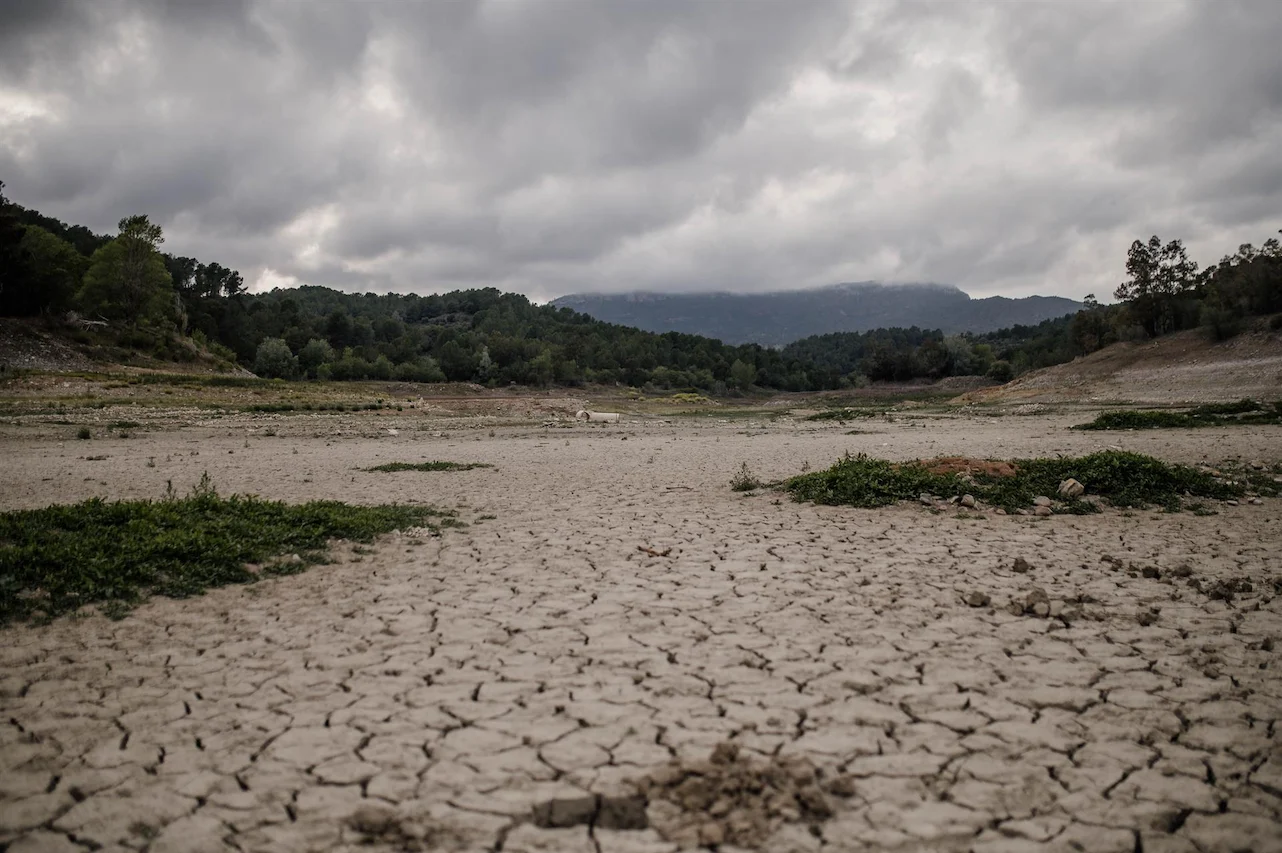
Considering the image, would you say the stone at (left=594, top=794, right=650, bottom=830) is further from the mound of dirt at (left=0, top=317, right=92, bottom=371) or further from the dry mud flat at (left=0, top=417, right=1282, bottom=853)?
the mound of dirt at (left=0, top=317, right=92, bottom=371)

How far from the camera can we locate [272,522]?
8859 mm

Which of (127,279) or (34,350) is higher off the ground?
(127,279)

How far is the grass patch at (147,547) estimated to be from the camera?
630cm

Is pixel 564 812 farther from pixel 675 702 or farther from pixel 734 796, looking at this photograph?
pixel 675 702

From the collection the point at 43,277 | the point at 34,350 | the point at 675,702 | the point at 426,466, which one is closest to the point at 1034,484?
the point at 675,702

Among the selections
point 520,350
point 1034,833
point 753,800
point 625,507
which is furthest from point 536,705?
point 520,350

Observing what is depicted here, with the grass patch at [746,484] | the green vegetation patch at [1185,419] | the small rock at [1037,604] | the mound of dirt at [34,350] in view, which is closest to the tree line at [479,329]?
the mound of dirt at [34,350]

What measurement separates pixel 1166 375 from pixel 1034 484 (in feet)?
162

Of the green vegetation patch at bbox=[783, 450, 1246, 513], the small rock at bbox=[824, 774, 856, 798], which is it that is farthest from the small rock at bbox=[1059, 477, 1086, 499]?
the small rock at bbox=[824, 774, 856, 798]

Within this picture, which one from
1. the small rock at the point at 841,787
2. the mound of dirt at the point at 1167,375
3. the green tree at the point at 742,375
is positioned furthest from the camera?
the green tree at the point at 742,375

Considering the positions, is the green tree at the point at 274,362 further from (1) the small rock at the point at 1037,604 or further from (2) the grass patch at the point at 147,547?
(1) the small rock at the point at 1037,604

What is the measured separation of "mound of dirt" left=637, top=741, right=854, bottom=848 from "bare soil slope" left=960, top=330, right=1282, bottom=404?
47.1 meters

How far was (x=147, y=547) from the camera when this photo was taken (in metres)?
7.19

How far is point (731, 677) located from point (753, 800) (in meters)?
1.48
